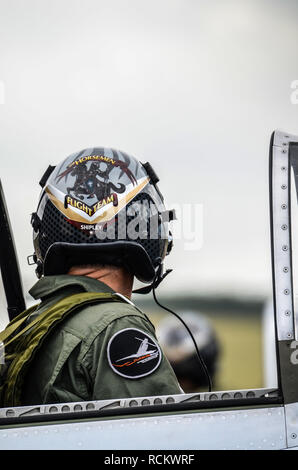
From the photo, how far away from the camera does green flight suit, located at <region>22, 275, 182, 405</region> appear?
2203 mm

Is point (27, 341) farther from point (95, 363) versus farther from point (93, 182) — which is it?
point (93, 182)

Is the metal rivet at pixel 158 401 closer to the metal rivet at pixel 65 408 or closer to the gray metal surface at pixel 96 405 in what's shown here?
the gray metal surface at pixel 96 405

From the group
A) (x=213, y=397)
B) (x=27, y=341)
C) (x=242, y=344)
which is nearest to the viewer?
(x=213, y=397)

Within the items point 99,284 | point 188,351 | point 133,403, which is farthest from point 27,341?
point 188,351

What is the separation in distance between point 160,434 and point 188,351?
3.78 meters

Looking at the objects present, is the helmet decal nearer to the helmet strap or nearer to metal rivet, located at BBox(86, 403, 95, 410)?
the helmet strap

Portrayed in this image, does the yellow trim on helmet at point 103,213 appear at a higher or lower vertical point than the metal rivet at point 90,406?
higher

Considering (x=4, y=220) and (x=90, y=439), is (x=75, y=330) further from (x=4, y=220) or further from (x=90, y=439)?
(x=4, y=220)

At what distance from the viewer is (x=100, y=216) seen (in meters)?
2.66

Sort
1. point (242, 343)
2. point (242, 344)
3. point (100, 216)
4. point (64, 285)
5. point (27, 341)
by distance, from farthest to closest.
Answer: point (242, 344) → point (242, 343) → point (100, 216) → point (64, 285) → point (27, 341)

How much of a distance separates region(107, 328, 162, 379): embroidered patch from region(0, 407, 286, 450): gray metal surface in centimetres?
20

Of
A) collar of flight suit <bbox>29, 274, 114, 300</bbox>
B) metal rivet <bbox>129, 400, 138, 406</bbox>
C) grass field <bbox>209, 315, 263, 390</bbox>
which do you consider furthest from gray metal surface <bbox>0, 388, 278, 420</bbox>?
grass field <bbox>209, 315, 263, 390</bbox>

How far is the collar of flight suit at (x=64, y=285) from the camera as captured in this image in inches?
101

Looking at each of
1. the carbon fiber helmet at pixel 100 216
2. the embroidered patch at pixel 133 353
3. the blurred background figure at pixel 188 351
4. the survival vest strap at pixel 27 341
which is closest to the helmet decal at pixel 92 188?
the carbon fiber helmet at pixel 100 216
